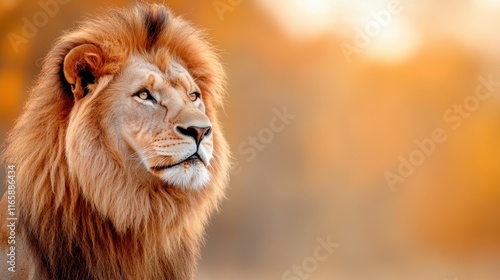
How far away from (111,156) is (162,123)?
218mm

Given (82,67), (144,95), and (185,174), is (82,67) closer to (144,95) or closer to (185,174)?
(144,95)

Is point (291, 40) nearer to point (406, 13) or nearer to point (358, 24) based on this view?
point (358, 24)

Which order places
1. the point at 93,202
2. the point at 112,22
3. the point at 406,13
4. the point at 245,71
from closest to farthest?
the point at 93,202
the point at 112,22
the point at 245,71
the point at 406,13

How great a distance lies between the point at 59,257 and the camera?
2455 mm

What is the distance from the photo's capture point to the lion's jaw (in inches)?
91.7

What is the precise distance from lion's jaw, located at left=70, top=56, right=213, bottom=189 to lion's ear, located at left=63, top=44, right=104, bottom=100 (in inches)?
2.4

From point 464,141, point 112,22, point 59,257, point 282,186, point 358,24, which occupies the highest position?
point 358,24

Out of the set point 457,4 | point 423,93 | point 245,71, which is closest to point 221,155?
point 245,71

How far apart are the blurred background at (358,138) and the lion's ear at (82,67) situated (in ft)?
4.42

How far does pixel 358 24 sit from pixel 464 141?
1.06 m

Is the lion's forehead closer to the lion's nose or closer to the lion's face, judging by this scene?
the lion's face

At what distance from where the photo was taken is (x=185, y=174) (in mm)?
2354

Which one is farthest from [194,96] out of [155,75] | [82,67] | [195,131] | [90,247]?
→ [90,247]

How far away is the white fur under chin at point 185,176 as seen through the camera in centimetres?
235
